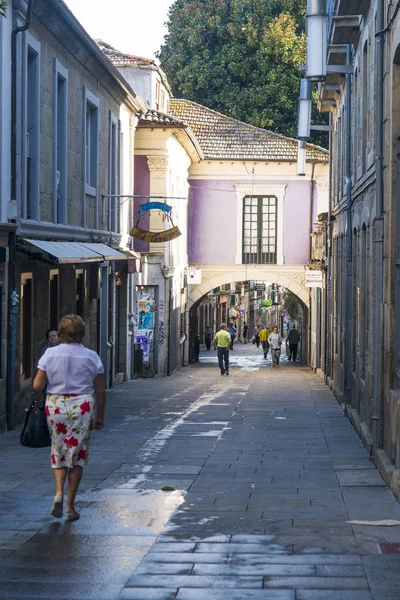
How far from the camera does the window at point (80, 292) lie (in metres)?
21.9

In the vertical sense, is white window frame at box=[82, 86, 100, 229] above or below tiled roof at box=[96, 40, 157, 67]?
below

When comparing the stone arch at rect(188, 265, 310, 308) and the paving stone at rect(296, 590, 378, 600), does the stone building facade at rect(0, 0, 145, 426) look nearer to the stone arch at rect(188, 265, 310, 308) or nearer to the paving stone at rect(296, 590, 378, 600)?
the paving stone at rect(296, 590, 378, 600)

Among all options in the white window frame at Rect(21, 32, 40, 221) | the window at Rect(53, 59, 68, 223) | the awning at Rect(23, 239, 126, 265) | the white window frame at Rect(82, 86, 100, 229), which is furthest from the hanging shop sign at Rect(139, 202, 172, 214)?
the white window frame at Rect(21, 32, 40, 221)

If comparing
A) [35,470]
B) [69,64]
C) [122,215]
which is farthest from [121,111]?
[35,470]

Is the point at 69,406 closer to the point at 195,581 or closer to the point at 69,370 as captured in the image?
the point at 69,370

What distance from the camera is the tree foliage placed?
50031 millimetres

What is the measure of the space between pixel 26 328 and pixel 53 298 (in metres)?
2.18

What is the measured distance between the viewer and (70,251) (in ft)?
55.1

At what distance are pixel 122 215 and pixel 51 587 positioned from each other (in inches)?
851

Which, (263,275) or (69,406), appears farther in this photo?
A: (263,275)

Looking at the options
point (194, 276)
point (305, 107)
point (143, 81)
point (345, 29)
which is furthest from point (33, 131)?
point (194, 276)

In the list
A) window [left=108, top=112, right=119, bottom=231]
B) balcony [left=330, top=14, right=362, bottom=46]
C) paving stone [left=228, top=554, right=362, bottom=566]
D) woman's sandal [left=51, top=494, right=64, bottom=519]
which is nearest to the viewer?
paving stone [left=228, top=554, right=362, bottom=566]

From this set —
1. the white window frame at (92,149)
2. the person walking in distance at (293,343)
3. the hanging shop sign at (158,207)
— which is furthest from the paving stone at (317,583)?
the person walking in distance at (293,343)

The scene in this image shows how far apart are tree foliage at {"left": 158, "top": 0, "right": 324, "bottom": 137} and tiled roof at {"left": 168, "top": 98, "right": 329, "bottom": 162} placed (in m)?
7.63
